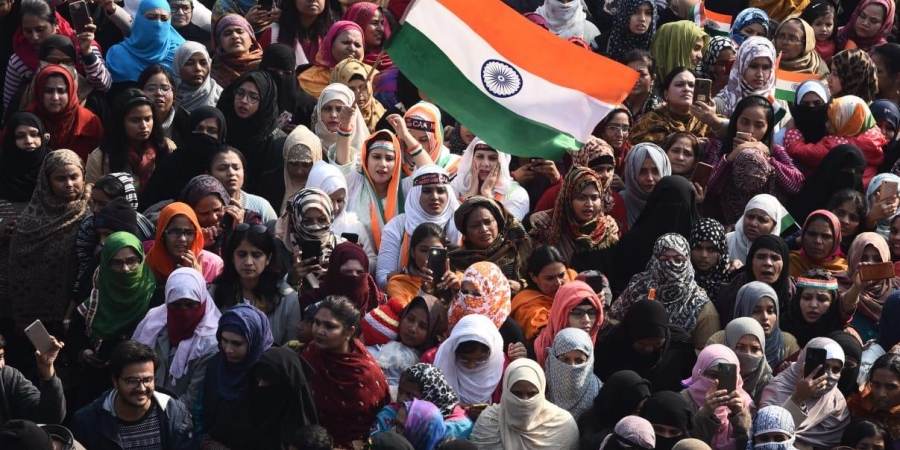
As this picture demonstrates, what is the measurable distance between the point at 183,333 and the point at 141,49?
3.42 meters

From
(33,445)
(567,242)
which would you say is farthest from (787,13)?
(33,445)

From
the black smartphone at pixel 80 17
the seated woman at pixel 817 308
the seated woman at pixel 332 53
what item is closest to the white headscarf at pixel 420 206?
the seated woman at pixel 332 53

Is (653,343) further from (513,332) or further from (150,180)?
(150,180)

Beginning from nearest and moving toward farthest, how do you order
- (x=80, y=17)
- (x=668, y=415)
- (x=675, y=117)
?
(x=668, y=415), (x=80, y=17), (x=675, y=117)

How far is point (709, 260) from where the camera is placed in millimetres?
12500

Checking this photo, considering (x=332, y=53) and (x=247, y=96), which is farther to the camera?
(x=332, y=53)

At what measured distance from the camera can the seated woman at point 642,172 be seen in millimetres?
13305

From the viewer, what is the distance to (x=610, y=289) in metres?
12.5

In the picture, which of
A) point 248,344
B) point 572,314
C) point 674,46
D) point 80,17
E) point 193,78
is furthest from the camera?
point 674,46

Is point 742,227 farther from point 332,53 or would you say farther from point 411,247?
point 332,53

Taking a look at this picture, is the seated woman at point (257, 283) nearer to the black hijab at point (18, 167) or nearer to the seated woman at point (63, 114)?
the black hijab at point (18, 167)

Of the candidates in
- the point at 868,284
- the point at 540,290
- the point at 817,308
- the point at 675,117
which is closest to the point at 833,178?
the point at 868,284

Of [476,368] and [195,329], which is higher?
[476,368]

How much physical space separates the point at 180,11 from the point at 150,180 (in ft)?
8.09
